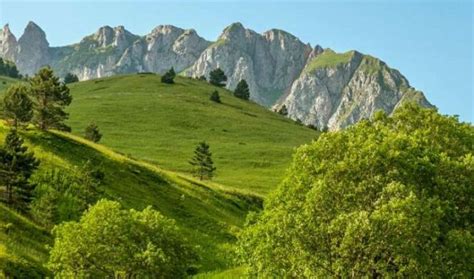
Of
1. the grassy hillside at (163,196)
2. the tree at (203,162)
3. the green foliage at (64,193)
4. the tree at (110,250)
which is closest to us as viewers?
the tree at (110,250)

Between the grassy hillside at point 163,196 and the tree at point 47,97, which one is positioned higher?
the tree at point 47,97

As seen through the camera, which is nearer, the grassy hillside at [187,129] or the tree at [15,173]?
the tree at [15,173]

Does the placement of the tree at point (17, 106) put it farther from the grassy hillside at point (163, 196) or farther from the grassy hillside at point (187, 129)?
the grassy hillside at point (187, 129)

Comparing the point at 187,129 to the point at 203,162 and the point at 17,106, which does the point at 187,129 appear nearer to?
the point at 203,162

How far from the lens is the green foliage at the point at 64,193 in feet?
154

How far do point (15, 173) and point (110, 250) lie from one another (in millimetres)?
18532

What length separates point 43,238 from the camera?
Answer: 44.3 metres

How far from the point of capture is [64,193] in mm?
54938

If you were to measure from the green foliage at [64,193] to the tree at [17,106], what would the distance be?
1218 cm

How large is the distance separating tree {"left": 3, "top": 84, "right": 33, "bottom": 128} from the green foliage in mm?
12183

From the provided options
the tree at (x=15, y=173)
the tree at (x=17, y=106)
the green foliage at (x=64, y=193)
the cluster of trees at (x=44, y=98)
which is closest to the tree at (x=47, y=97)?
the cluster of trees at (x=44, y=98)

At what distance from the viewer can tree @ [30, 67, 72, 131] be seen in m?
→ 73.8

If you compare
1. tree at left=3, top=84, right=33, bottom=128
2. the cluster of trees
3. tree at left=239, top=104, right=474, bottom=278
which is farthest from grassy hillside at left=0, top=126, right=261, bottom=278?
tree at left=239, top=104, right=474, bottom=278

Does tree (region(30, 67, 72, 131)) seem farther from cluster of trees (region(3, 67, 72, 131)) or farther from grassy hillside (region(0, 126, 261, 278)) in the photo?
grassy hillside (region(0, 126, 261, 278))
